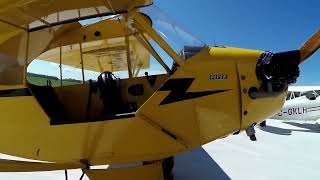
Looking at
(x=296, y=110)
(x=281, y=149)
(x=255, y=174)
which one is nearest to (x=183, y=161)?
(x=255, y=174)

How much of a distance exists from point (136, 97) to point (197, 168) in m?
2.49

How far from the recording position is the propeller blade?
137 inches

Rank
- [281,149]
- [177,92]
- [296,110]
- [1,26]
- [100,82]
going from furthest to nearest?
[296,110] → [281,149] → [100,82] → [1,26] → [177,92]

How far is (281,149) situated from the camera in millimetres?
7461

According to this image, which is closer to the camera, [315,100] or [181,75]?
[181,75]

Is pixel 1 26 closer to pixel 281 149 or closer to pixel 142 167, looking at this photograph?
pixel 142 167

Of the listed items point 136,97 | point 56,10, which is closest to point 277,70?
point 136,97

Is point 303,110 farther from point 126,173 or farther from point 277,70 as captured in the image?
point 126,173

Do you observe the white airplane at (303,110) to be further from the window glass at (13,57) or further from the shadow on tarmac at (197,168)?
the window glass at (13,57)

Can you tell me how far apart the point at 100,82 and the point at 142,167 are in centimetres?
123

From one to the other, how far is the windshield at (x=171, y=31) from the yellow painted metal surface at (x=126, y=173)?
1.46 m

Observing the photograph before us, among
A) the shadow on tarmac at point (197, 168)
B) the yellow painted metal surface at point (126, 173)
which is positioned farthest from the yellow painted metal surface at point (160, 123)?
the shadow on tarmac at point (197, 168)

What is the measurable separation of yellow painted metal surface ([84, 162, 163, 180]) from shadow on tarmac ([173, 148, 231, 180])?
1.69 meters

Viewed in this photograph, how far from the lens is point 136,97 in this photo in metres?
4.09
